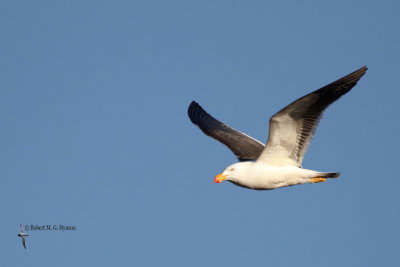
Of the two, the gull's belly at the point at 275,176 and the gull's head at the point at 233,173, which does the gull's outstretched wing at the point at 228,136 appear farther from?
the gull's belly at the point at 275,176

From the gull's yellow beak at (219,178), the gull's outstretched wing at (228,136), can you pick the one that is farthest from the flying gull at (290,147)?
the gull's outstretched wing at (228,136)

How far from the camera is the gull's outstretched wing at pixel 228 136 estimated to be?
15.0m

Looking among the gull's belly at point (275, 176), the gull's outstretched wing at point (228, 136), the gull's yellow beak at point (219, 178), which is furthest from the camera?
the gull's outstretched wing at point (228, 136)

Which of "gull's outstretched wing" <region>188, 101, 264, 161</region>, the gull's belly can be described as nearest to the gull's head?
the gull's belly

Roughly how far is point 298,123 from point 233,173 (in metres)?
2.18

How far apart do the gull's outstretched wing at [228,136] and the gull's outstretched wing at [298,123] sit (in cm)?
192

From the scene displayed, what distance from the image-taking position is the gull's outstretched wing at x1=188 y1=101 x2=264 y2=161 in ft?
49.2

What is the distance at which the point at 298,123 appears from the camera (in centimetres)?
1195

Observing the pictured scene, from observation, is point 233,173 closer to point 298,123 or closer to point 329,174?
point 298,123

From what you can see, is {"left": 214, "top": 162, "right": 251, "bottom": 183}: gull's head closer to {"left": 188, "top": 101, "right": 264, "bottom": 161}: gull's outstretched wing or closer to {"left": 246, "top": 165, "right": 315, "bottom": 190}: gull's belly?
{"left": 246, "top": 165, "right": 315, "bottom": 190}: gull's belly

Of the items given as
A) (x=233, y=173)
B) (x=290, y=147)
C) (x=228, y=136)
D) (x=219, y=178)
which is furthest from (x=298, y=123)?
(x=228, y=136)

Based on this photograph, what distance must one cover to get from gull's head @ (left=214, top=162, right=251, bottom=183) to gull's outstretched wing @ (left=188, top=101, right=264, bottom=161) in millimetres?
1331

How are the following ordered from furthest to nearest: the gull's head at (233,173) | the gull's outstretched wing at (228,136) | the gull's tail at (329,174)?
the gull's outstretched wing at (228,136) → the gull's head at (233,173) → the gull's tail at (329,174)

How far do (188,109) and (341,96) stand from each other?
8111 millimetres
